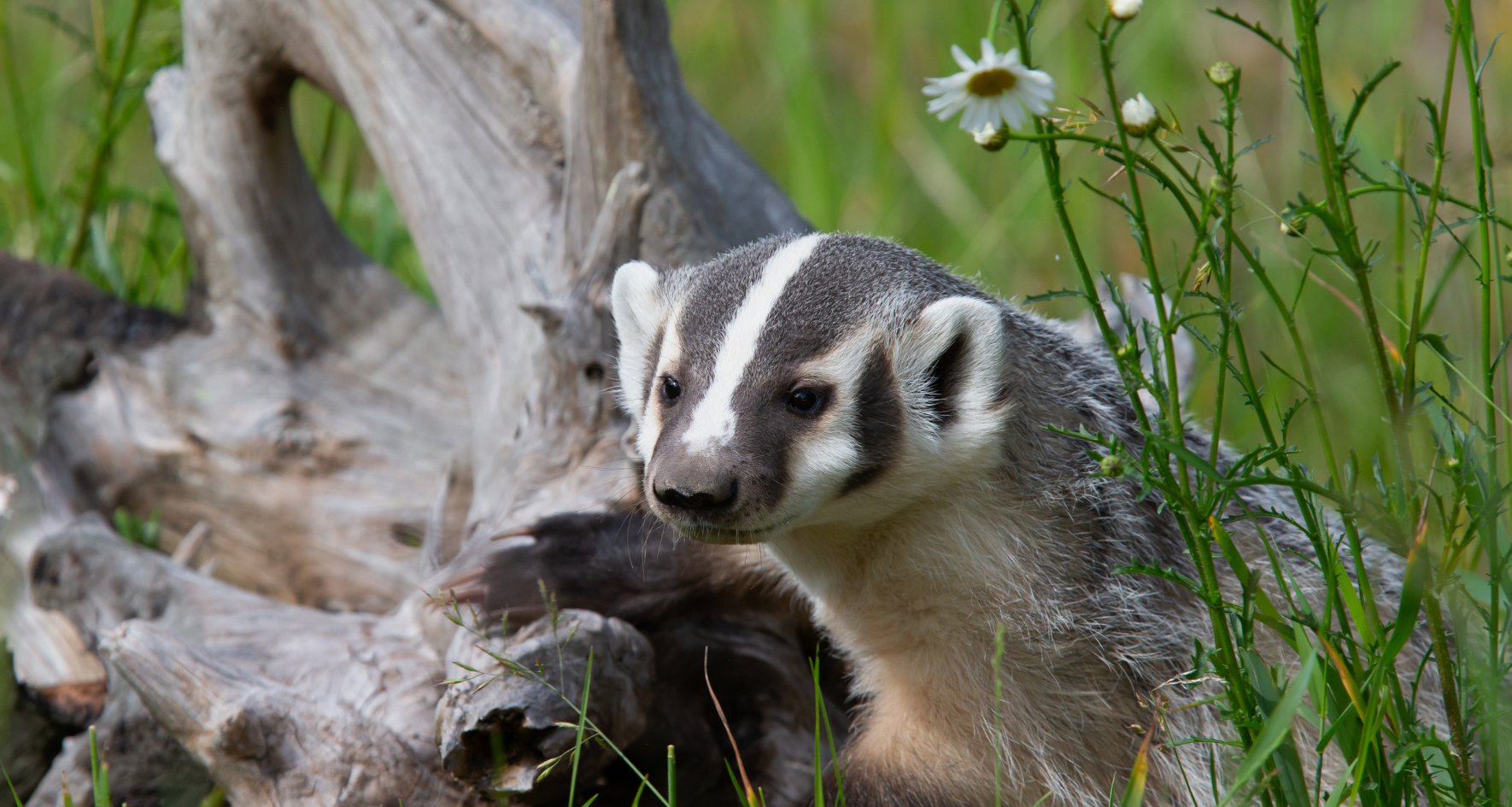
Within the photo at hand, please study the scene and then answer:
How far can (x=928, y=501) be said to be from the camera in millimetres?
2088

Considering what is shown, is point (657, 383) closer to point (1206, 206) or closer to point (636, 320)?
point (636, 320)

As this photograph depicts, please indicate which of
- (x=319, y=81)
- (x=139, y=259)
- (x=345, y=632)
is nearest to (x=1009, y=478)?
(x=345, y=632)

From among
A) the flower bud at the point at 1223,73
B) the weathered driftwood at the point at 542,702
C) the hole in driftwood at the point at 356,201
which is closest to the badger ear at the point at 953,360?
the flower bud at the point at 1223,73

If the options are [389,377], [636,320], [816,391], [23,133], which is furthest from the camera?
[23,133]

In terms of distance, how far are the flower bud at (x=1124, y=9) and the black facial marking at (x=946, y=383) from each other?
2.30 feet

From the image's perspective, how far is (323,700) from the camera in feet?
7.24

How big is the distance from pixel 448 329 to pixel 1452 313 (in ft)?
10.9

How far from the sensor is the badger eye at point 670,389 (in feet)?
6.70

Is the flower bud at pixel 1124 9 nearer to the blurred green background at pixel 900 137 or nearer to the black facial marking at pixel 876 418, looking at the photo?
the black facial marking at pixel 876 418

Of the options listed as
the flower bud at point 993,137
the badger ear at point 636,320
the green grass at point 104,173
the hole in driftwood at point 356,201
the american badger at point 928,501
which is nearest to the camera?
the flower bud at point 993,137

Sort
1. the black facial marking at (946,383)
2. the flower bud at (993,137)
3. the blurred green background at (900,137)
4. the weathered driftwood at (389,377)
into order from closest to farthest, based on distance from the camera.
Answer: the flower bud at (993,137), the black facial marking at (946,383), the weathered driftwood at (389,377), the blurred green background at (900,137)

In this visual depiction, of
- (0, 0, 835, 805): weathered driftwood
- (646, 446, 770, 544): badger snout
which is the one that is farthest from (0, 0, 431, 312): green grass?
(646, 446, 770, 544): badger snout

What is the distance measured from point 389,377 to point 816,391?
1900 mm

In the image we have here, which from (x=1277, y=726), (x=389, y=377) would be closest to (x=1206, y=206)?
(x=1277, y=726)
